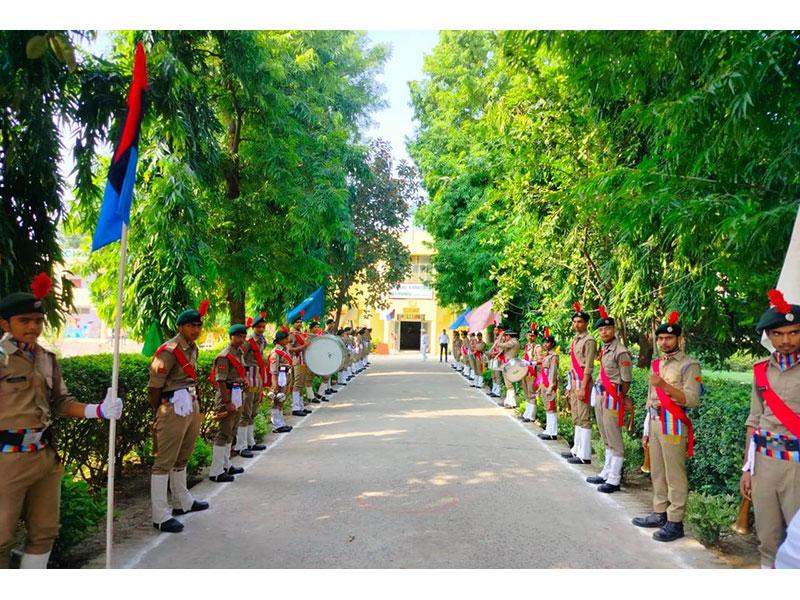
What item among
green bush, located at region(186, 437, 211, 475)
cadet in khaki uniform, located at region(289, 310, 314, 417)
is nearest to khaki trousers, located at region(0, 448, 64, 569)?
green bush, located at region(186, 437, 211, 475)

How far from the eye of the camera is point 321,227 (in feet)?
47.8

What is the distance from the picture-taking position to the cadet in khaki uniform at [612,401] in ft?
24.5

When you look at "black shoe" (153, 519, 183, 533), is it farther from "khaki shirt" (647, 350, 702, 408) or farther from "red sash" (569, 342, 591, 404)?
"red sash" (569, 342, 591, 404)

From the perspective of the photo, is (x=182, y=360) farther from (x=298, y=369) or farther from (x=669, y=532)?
(x=298, y=369)

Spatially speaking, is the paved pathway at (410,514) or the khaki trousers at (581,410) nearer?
the paved pathway at (410,514)

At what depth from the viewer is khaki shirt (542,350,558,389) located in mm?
11140

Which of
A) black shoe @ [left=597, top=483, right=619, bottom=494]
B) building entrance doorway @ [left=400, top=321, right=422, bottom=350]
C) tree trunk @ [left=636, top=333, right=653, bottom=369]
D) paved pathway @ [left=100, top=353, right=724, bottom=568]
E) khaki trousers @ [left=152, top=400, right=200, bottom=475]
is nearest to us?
paved pathway @ [left=100, top=353, right=724, bottom=568]

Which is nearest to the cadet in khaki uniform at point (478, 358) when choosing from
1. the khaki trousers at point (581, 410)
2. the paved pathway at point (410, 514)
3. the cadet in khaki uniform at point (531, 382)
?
the cadet in khaki uniform at point (531, 382)

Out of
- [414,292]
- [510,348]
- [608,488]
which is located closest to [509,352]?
[510,348]

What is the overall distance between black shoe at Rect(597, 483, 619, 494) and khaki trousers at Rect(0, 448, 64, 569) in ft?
18.5

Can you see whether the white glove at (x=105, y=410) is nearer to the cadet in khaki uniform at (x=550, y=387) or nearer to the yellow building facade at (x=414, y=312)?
the cadet in khaki uniform at (x=550, y=387)

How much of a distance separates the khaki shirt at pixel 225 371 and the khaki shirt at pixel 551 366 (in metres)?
5.74

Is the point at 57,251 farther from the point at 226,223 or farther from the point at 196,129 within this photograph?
the point at 226,223

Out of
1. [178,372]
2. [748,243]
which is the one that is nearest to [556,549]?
[748,243]
